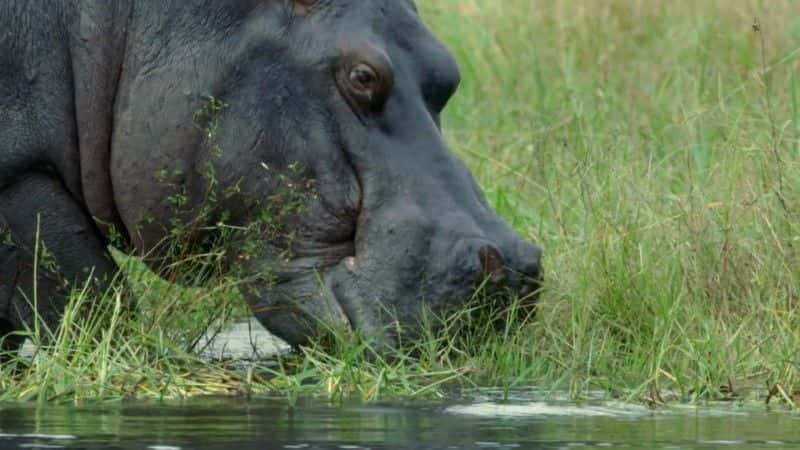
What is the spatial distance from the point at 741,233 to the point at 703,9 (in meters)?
4.28

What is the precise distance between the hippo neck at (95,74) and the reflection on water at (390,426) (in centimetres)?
88

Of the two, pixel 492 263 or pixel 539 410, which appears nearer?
pixel 539 410

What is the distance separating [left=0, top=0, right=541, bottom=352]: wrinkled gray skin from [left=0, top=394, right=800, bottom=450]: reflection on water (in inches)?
20.4

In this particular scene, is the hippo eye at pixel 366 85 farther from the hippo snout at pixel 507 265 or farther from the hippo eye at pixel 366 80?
the hippo snout at pixel 507 265

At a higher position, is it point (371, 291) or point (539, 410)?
point (371, 291)

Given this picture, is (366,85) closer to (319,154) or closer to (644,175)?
(319,154)

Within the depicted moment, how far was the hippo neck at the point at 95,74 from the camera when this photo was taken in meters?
5.62

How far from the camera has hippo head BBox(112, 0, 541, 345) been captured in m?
5.41

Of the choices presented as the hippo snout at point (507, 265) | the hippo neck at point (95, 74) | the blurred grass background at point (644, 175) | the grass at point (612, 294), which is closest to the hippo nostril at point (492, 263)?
the hippo snout at point (507, 265)

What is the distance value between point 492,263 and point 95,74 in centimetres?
120

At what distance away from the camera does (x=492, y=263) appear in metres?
5.38

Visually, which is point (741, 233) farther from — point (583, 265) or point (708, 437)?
point (708, 437)

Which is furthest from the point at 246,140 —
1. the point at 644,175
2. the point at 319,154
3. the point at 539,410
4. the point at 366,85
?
the point at 644,175

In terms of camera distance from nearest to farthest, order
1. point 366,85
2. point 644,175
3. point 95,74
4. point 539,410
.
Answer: point 539,410 → point 366,85 → point 95,74 → point 644,175
